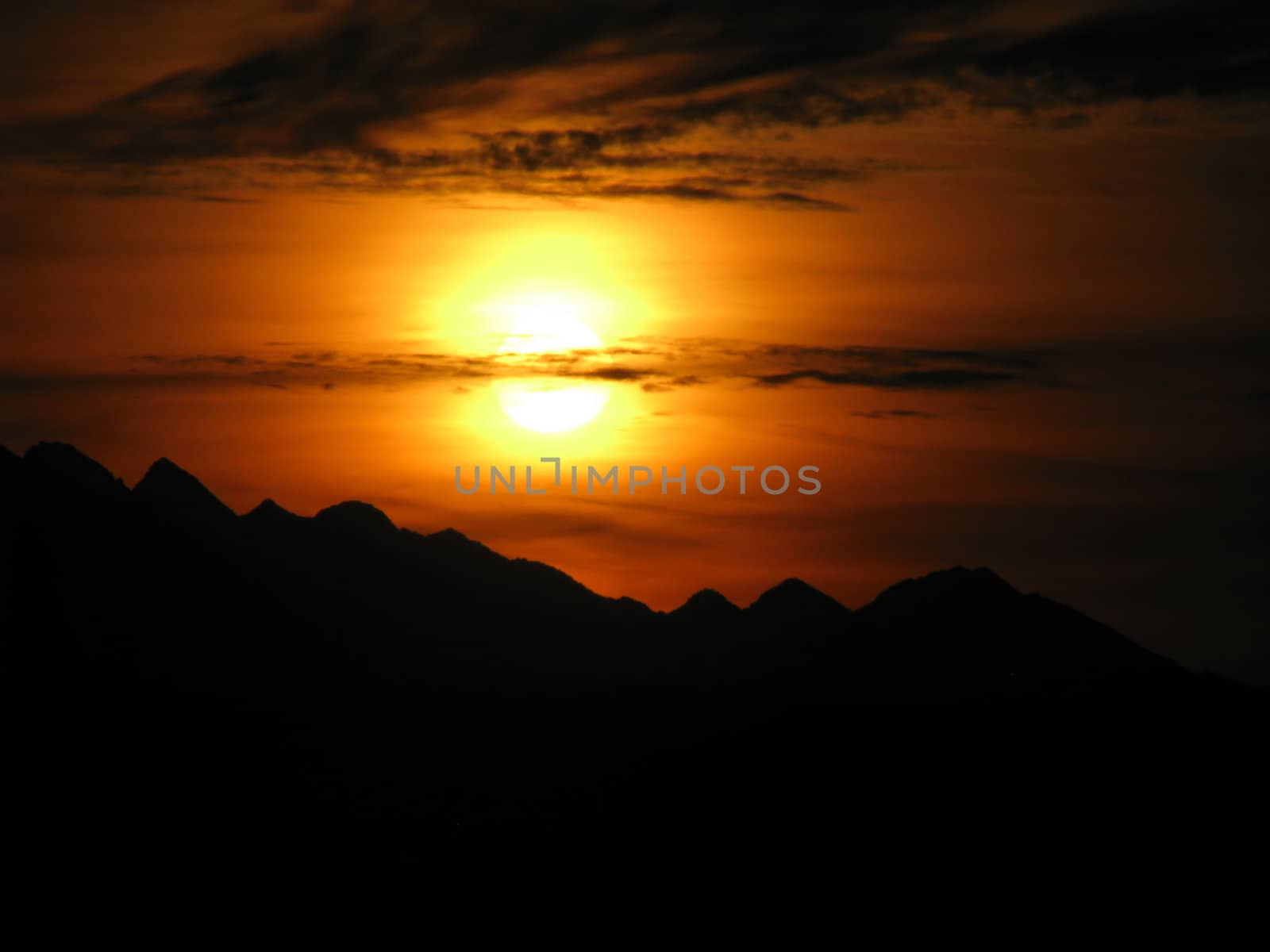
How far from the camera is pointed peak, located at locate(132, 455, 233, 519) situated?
194 m

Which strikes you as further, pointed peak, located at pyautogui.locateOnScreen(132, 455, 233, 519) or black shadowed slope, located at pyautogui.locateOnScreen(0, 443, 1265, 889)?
pointed peak, located at pyautogui.locateOnScreen(132, 455, 233, 519)

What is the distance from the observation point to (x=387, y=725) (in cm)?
18425

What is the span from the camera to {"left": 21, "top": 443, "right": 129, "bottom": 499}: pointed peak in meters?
184

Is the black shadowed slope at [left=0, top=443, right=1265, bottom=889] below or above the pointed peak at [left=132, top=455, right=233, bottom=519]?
below

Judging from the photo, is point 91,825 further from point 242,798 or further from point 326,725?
point 326,725

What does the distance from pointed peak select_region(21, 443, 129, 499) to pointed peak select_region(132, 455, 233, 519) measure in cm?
376

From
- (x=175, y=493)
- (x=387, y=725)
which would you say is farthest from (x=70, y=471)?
(x=387, y=725)

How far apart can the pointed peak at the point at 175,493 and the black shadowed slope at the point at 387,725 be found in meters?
0.30

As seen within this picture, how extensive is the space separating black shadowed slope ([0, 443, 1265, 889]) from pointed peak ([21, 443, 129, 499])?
12.2 inches

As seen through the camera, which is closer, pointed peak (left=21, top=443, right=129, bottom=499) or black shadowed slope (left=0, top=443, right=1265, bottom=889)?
black shadowed slope (left=0, top=443, right=1265, bottom=889)

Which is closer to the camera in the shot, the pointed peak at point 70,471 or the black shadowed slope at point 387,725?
the black shadowed slope at point 387,725

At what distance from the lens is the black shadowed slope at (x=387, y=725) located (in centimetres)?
16400

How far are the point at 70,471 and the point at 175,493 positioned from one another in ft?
45.8

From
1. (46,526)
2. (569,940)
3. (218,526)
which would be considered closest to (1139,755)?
(569,940)
